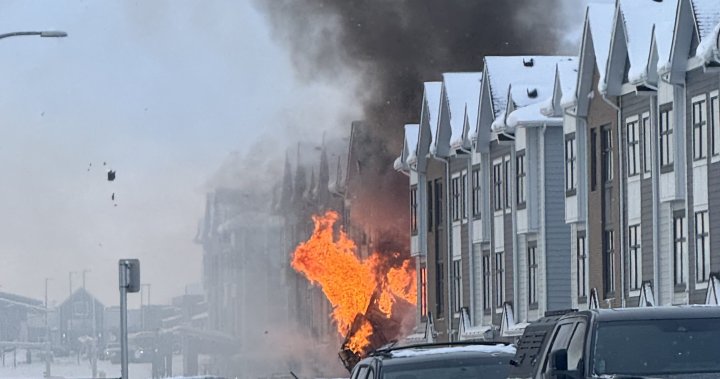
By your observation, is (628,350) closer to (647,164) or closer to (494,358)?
(494,358)

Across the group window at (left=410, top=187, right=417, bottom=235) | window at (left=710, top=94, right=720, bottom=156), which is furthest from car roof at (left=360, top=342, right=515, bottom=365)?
window at (left=410, top=187, right=417, bottom=235)

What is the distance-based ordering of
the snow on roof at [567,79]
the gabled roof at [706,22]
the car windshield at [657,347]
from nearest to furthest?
the car windshield at [657,347] < the gabled roof at [706,22] < the snow on roof at [567,79]

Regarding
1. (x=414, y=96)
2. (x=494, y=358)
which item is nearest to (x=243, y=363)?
(x=414, y=96)

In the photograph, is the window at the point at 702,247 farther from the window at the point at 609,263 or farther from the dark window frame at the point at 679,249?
the window at the point at 609,263

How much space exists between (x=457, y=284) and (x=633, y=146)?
16.6 metres

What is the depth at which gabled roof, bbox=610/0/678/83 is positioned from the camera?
40.7 m

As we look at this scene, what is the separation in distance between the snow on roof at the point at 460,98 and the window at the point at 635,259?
13850 millimetres

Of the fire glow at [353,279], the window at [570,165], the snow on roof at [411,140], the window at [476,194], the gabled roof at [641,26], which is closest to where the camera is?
the gabled roof at [641,26]

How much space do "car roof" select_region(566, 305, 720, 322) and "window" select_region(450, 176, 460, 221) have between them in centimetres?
4421

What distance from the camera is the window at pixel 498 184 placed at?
5350 cm

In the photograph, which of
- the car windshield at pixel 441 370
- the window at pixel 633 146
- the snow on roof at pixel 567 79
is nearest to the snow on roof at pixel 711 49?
the window at pixel 633 146

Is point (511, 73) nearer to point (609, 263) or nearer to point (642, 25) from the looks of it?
point (609, 263)

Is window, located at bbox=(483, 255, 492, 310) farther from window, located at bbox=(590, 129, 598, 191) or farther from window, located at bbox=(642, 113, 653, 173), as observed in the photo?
window, located at bbox=(642, 113, 653, 173)

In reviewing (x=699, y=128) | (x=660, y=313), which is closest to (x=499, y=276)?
(x=699, y=128)
